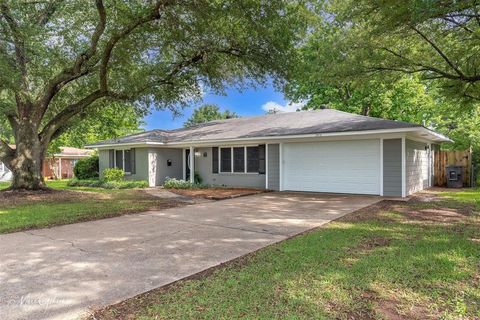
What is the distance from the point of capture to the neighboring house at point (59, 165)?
27.7 metres

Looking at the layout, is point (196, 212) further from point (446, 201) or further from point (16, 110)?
point (16, 110)

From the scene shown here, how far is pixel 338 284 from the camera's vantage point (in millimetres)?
3592

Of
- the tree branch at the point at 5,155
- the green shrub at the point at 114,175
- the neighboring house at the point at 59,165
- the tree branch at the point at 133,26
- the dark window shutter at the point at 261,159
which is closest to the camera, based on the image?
the tree branch at the point at 133,26

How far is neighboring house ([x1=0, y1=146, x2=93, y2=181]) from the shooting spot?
27.7 meters

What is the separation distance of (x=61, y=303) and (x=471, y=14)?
975 cm

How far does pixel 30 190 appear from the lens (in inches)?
490

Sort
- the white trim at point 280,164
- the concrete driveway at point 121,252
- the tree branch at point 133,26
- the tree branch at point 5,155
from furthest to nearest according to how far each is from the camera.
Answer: the white trim at point 280,164
the tree branch at point 5,155
the tree branch at point 133,26
the concrete driveway at point 121,252

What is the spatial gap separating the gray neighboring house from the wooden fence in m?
0.54

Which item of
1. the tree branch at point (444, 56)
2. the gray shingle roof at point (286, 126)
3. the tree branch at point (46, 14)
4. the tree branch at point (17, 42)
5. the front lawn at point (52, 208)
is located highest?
the tree branch at point (46, 14)

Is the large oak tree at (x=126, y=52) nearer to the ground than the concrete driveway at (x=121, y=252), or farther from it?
farther from it

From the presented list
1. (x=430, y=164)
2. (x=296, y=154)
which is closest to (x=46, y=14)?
(x=296, y=154)

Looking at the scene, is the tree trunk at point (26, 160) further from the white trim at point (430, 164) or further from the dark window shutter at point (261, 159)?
the white trim at point (430, 164)

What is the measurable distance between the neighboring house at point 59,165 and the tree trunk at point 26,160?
1637 cm

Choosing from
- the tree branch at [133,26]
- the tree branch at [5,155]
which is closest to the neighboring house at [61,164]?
the tree branch at [5,155]
